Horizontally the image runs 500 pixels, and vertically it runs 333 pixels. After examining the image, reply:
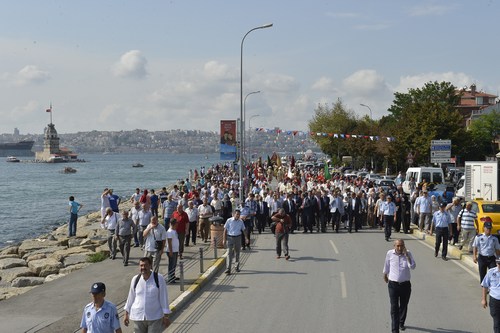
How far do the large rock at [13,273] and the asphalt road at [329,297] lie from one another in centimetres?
692

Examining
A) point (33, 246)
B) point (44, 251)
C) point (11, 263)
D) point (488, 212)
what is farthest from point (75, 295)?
point (33, 246)

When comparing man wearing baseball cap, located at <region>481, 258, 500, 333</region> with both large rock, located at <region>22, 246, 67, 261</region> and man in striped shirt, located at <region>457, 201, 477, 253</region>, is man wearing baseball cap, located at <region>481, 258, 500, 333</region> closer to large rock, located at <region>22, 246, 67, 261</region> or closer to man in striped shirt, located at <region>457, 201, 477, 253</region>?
man in striped shirt, located at <region>457, 201, 477, 253</region>

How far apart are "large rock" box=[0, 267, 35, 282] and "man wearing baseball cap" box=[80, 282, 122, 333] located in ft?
41.1

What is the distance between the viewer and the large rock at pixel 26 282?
1711cm

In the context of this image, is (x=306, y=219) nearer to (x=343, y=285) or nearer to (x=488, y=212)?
(x=488, y=212)

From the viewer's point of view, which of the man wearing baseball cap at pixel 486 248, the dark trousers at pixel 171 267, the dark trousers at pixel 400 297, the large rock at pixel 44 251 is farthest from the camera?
the large rock at pixel 44 251

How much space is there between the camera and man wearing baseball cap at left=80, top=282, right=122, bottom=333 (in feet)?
23.5

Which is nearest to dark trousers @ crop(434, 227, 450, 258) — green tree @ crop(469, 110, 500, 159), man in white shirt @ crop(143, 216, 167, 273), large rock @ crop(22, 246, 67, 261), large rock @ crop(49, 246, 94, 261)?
man in white shirt @ crop(143, 216, 167, 273)

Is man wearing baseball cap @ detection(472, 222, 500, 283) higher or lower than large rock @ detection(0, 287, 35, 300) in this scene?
higher

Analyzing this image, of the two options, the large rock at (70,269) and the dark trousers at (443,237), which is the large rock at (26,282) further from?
the dark trousers at (443,237)

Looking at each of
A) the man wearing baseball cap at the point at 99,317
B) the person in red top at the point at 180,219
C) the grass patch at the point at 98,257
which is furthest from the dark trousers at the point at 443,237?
the man wearing baseball cap at the point at 99,317

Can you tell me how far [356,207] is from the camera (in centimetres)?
2423

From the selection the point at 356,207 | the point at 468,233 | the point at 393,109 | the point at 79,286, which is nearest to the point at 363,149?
the point at 393,109

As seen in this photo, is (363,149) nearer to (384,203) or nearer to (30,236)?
(30,236)
